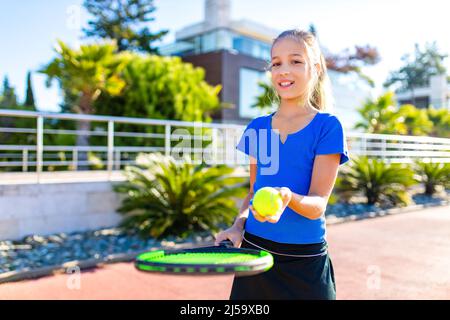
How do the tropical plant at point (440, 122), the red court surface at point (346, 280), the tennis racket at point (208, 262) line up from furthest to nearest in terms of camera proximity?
the tropical plant at point (440, 122) < the red court surface at point (346, 280) < the tennis racket at point (208, 262)

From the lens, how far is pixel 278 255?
1.60 m

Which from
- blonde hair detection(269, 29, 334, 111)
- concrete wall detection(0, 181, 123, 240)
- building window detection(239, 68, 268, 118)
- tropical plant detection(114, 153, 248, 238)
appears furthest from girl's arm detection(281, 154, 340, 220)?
building window detection(239, 68, 268, 118)

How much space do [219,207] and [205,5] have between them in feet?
88.0

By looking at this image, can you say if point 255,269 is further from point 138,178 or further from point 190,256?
point 138,178

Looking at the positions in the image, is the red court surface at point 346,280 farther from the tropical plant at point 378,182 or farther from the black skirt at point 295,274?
the tropical plant at point 378,182

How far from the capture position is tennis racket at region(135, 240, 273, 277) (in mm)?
1175

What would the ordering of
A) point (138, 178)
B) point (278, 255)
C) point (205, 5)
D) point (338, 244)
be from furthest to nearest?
point (205, 5)
point (138, 178)
point (338, 244)
point (278, 255)

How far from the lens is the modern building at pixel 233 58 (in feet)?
76.7

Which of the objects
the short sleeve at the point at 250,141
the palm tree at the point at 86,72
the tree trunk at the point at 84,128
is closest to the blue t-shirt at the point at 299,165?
the short sleeve at the point at 250,141

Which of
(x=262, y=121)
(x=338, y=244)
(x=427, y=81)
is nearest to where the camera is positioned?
(x=262, y=121)

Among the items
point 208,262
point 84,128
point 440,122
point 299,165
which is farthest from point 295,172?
point 440,122

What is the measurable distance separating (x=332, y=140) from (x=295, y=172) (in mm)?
167

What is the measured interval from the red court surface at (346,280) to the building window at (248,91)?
18079mm

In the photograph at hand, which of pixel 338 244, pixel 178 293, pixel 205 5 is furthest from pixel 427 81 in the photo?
pixel 178 293
